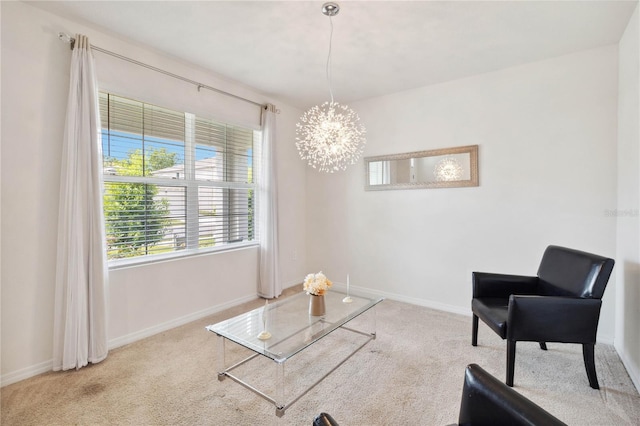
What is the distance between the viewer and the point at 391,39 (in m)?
2.56

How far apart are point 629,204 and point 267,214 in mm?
3437

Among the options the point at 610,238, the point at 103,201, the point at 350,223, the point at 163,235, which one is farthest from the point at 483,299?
the point at 103,201

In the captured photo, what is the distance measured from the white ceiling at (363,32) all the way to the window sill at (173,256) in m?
1.98

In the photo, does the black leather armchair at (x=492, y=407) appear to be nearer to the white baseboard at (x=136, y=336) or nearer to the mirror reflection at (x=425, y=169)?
the white baseboard at (x=136, y=336)

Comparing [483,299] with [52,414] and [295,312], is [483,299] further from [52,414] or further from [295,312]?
[52,414]

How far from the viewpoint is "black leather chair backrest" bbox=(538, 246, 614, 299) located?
6.70 ft

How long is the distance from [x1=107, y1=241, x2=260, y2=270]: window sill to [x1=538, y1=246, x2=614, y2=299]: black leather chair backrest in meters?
3.10

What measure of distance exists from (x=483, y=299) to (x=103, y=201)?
3.36m

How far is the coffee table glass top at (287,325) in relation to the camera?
189 cm

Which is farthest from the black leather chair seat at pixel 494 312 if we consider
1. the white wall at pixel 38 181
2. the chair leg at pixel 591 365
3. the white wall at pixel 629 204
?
the white wall at pixel 38 181

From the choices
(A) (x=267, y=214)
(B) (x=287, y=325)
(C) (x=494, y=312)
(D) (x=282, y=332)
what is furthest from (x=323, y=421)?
(A) (x=267, y=214)

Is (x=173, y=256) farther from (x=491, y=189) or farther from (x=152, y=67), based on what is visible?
(x=491, y=189)

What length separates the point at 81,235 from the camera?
230 centimetres

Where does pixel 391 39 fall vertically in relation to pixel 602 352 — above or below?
above
